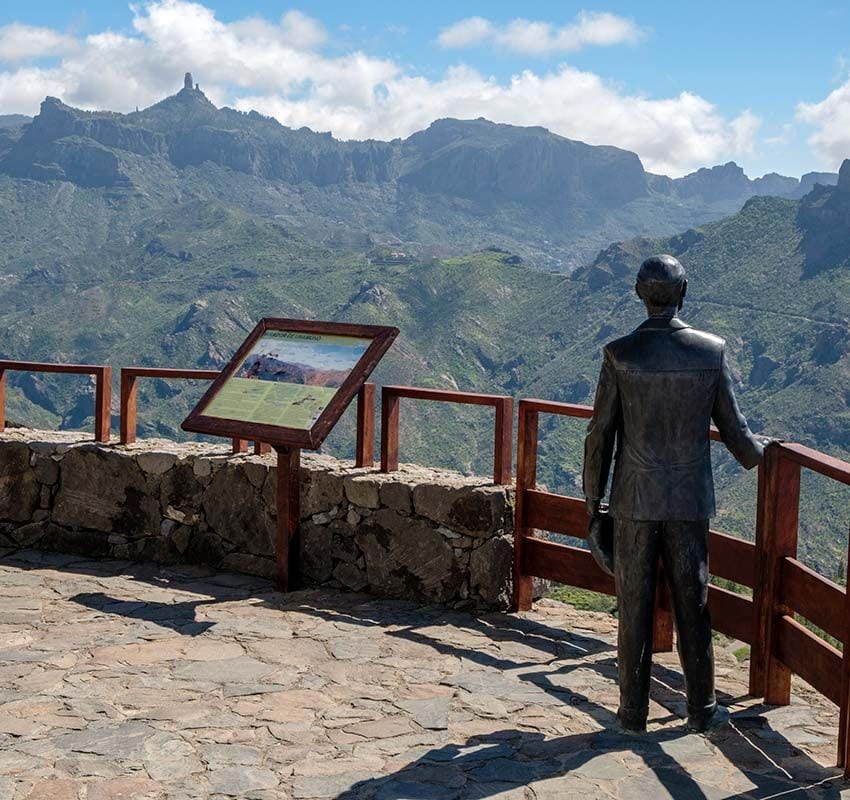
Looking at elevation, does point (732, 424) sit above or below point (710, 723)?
above

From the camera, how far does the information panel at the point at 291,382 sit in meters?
6.16

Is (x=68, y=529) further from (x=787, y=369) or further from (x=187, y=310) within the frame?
(x=187, y=310)

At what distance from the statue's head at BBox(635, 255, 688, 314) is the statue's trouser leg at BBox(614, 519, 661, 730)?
829 millimetres

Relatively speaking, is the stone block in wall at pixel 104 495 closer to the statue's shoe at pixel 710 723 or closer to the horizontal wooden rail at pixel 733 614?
the horizontal wooden rail at pixel 733 614

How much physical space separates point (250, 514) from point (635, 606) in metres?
3.32

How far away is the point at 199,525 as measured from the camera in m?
7.14

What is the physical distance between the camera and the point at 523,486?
19.7 feet

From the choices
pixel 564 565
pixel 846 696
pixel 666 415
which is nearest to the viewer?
pixel 846 696

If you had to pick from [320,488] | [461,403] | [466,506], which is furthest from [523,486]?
[320,488]

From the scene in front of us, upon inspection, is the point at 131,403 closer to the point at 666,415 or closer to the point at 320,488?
the point at 320,488

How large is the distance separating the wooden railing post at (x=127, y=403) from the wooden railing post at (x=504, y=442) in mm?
2585

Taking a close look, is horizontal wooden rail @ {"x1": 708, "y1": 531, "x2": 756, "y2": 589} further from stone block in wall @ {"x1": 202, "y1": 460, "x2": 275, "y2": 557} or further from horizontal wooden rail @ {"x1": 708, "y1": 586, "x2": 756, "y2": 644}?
stone block in wall @ {"x1": 202, "y1": 460, "x2": 275, "y2": 557}

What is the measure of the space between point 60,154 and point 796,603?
661 ft

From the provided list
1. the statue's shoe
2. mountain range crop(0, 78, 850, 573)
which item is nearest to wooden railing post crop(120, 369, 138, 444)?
the statue's shoe
